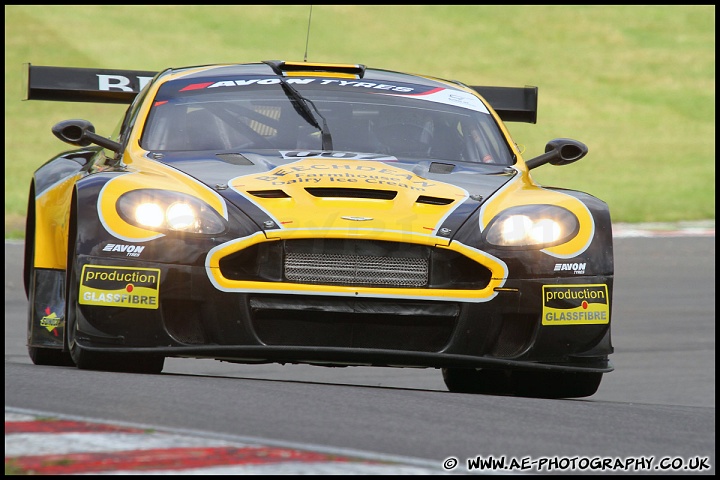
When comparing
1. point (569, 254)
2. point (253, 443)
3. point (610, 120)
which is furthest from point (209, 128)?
point (610, 120)

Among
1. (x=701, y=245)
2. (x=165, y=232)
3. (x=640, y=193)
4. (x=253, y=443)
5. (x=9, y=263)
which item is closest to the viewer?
(x=253, y=443)

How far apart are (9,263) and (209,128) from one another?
634cm

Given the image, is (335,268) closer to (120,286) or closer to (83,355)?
(120,286)

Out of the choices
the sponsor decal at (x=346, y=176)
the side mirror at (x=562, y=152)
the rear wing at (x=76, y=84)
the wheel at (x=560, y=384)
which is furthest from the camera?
the rear wing at (x=76, y=84)

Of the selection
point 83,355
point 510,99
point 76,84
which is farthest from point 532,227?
point 76,84

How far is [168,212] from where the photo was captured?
471cm

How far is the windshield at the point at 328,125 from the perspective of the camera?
576 cm

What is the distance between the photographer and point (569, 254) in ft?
15.9

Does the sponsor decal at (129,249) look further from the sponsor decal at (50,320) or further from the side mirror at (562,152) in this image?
the side mirror at (562,152)

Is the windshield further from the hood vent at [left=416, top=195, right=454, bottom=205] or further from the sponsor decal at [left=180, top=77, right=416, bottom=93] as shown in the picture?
the hood vent at [left=416, top=195, right=454, bottom=205]

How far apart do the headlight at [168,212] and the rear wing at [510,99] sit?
11.3 feet

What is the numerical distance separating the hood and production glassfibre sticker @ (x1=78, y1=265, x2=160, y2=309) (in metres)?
0.42

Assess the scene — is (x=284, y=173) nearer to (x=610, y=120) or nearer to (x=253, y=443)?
(x=253, y=443)

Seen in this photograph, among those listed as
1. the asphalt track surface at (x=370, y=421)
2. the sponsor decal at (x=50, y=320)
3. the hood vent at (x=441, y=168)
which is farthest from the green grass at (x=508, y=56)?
the asphalt track surface at (x=370, y=421)
